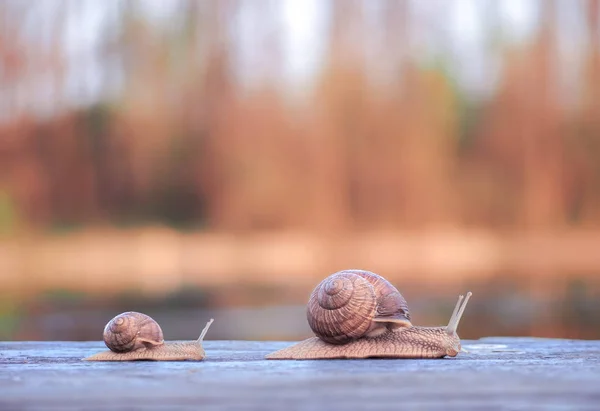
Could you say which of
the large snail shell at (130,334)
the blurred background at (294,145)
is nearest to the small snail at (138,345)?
the large snail shell at (130,334)

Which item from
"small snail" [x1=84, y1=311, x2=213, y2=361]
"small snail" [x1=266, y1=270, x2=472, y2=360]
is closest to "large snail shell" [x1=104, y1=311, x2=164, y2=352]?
"small snail" [x1=84, y1=311, x2=213, y2=361]

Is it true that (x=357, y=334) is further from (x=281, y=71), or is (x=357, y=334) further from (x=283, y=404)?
(x=281, y=71)

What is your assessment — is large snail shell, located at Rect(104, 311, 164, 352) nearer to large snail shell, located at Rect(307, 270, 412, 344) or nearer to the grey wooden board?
the grey wooden board

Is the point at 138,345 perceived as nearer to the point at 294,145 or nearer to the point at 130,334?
the point at 130,334

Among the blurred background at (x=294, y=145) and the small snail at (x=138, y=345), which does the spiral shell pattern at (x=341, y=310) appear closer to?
the small snail at (x=138, y=345)

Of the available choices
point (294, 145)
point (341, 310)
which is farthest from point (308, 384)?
point (294, 145)

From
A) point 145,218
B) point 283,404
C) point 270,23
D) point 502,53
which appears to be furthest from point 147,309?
point 502,53
